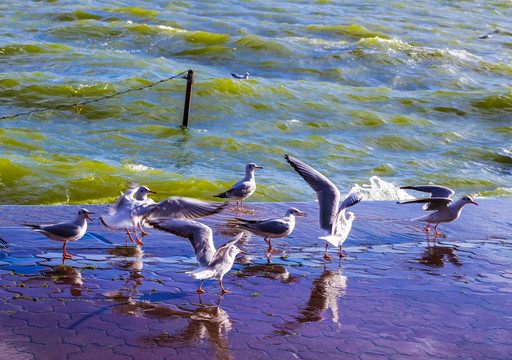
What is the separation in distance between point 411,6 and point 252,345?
34906mm

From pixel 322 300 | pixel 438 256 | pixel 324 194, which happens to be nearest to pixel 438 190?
pixel 438 256

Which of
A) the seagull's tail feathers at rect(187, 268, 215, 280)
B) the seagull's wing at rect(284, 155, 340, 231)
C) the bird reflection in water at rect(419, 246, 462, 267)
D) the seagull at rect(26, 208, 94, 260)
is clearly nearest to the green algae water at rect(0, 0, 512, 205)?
the seagull's wing at rect(284, 155, 340, 231)

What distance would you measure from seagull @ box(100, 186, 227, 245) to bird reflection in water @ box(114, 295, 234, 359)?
101cm

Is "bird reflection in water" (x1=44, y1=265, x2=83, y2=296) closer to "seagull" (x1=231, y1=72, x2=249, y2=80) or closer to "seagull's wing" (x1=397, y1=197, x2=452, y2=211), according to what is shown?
"seagull's wing" (x1=397, y1=197, x2=452, y2=211)

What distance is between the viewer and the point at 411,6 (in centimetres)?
3791

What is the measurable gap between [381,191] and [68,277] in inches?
291

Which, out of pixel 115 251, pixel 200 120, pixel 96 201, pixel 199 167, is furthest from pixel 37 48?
pixel 115 251

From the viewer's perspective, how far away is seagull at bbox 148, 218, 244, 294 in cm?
632

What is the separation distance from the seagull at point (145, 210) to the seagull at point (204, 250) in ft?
0.81

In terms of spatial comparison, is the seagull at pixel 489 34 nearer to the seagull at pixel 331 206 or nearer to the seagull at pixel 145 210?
the seagull at pixel 331 206

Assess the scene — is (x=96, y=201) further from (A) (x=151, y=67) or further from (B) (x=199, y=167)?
(A) (x=151, y=67)

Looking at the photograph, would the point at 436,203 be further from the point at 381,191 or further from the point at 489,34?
the point at 489,34

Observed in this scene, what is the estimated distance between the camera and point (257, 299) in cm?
652

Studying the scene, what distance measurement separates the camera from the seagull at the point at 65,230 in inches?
279
